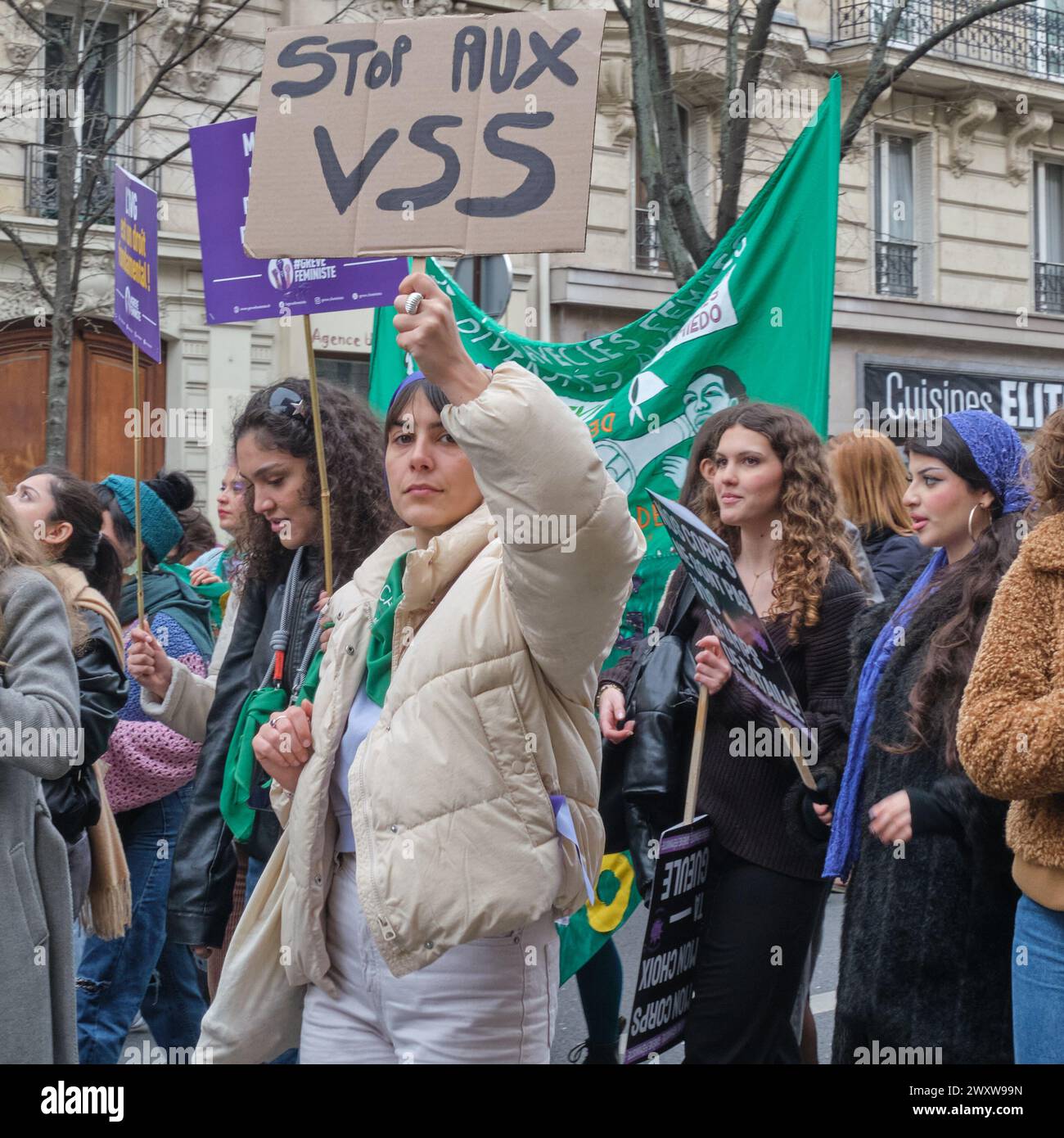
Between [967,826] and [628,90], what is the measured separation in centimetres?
1568

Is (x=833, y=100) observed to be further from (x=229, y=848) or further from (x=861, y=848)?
(x=229, y=848)

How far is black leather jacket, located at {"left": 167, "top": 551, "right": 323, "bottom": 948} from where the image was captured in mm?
3705

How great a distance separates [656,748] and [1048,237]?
19.8 metres

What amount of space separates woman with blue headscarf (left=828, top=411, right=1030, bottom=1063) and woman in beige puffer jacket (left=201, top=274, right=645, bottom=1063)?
3.05 feet

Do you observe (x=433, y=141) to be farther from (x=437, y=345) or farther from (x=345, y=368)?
(x=345, y=368)

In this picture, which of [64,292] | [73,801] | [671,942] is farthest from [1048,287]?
[73,801]

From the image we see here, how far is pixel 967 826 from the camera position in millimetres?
3277

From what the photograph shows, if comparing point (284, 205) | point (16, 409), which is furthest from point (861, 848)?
point (16, 409)

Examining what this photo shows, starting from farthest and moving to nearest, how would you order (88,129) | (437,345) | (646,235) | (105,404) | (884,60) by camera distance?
1. (646,235)
2. (105,404)
3. (88,129)
4. (884,60)
5. (437,345)

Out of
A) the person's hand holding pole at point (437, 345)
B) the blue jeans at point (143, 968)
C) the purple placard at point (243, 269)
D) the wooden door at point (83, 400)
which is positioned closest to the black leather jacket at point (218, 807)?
the purple placard at point (243, 269)

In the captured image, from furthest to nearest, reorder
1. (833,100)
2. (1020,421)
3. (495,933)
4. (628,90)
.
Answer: (1020,421) < (628,90) < (833,100) < (495,933)

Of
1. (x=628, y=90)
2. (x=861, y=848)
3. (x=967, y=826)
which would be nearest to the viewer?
(x=967, y=826)

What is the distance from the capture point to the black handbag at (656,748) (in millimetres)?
4141

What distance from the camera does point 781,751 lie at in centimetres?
397
